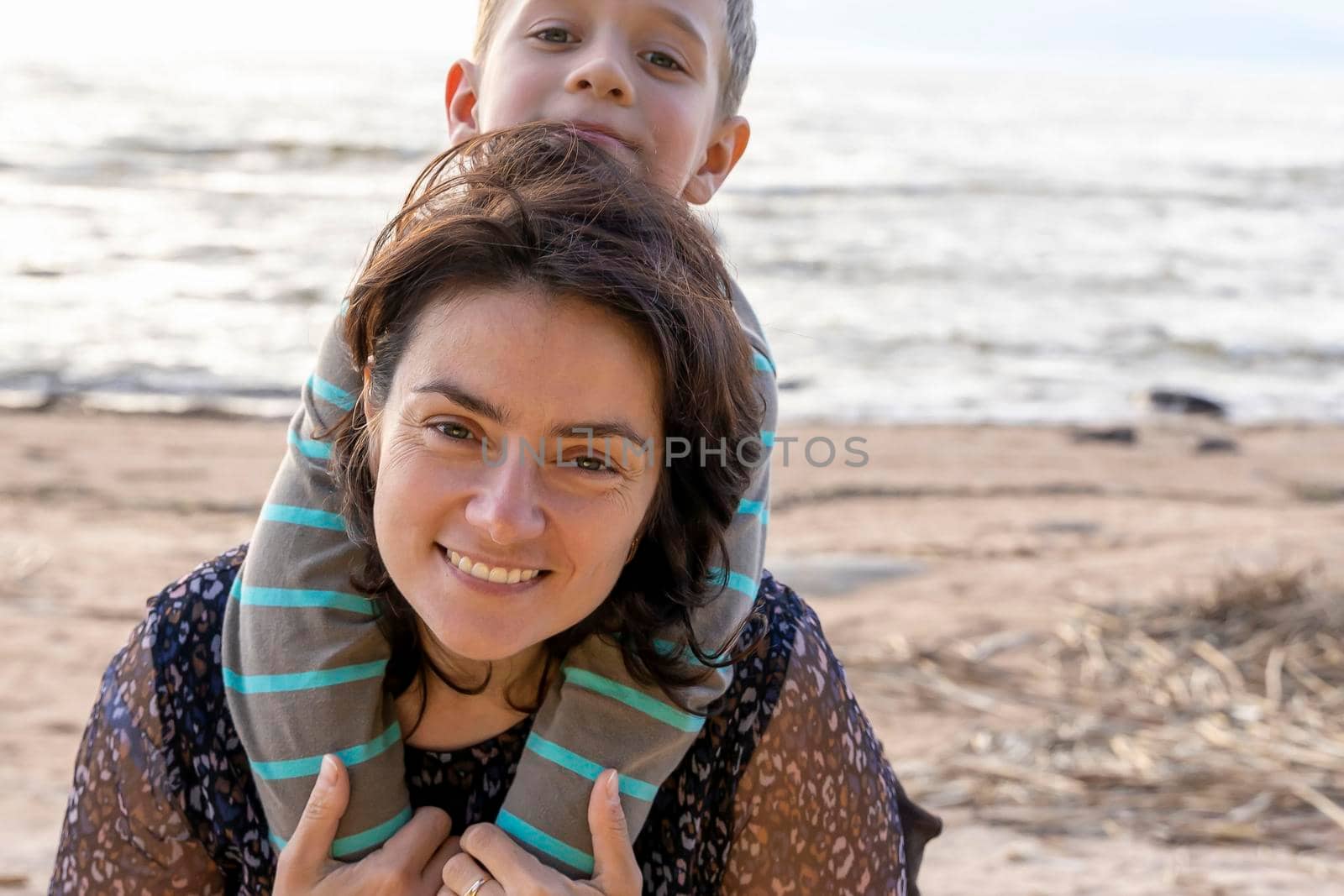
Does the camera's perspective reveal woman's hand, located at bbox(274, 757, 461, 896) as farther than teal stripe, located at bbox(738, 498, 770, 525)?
No

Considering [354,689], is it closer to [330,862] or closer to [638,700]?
[330,862]

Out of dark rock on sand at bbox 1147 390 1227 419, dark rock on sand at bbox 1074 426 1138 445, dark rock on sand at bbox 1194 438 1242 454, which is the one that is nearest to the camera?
dark rock on sand at bbox 1194 438 1242 454

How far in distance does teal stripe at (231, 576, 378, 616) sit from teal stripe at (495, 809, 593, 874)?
35 cm

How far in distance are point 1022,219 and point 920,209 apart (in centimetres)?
157

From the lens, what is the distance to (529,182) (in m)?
1.81

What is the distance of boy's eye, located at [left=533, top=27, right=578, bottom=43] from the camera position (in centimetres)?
235

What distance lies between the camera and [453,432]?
1753 millimetres

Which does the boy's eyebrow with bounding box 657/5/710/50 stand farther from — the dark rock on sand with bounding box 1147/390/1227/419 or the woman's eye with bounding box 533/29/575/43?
the dark rock on sand with bounding box 1147/390/1227/419

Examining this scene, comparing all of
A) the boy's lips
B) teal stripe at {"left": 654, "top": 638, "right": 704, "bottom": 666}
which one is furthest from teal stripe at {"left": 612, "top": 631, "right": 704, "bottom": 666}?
the boy's lips

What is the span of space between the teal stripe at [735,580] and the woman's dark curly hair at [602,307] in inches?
0.7

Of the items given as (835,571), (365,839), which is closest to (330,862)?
(365,839)

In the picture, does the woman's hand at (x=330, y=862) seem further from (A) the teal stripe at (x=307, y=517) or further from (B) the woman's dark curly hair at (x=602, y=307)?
(A) the teal stripe at (x=307, y=517)

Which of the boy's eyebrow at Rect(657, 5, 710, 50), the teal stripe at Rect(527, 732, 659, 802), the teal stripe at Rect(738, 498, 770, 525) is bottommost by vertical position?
the teal stripe at Rect(527, 732, 659, 802)

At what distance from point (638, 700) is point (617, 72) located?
100 centimetres
